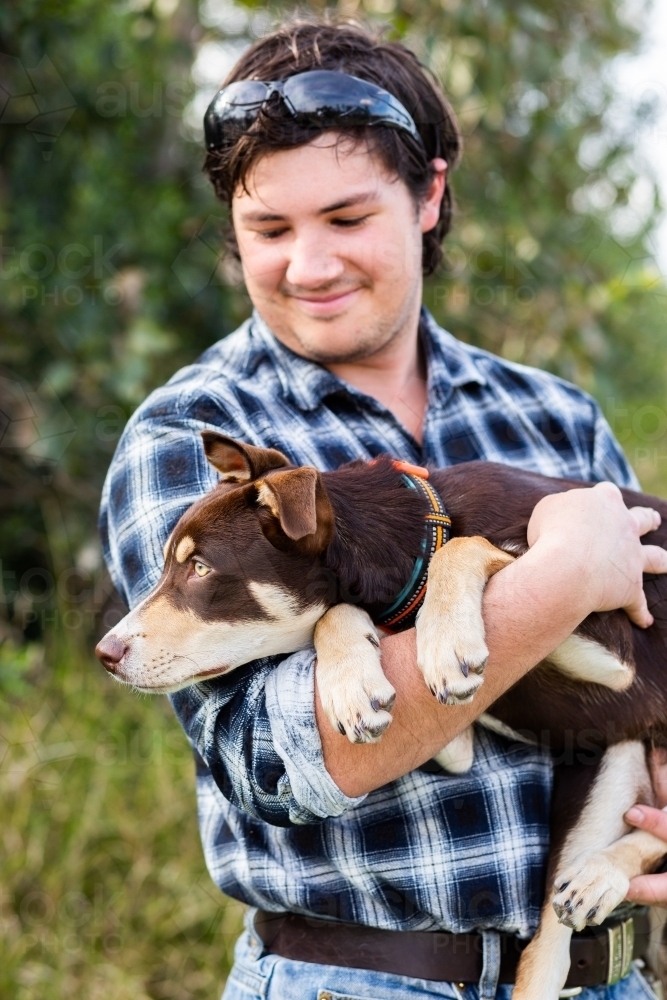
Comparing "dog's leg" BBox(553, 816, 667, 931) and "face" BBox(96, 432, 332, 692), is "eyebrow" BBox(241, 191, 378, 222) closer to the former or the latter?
"face" BBox(96, 432, 332, 692)

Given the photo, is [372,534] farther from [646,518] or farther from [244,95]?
[244,95]

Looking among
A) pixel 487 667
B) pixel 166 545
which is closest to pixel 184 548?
pixel 166 545

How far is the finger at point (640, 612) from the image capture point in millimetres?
2313

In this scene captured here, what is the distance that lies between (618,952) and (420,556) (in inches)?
37.8

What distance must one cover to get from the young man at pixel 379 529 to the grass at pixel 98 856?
158 cm

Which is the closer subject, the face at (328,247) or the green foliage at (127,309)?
the face at (328,247)

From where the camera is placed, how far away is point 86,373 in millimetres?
4707

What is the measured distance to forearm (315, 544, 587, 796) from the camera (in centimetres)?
196

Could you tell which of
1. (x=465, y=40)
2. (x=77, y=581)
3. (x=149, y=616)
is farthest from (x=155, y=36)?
(x=149, y=616)

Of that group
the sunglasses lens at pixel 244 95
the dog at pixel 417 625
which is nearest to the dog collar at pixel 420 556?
the dog at pixel 417 625

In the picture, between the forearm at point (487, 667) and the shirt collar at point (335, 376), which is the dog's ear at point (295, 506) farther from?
the shirt collar at point (335, 376)

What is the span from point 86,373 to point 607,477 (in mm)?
2601

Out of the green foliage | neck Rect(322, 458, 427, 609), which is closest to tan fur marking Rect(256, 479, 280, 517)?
neck Rect(322, 458, 427, 609)

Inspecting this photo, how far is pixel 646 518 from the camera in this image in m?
2.53
